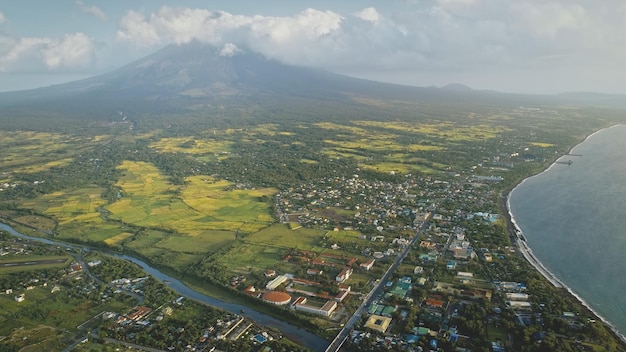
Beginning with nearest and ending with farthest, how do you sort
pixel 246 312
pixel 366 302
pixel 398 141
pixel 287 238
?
pixel 246 312
pixel 366 302
pixel 287 238
pixel 398 141

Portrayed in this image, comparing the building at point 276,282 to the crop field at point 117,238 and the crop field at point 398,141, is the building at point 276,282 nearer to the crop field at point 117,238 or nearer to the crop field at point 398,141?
the crop field at point 117,238

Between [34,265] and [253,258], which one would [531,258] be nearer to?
[253,258]

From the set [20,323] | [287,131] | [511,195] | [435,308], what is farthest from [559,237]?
[287,131]

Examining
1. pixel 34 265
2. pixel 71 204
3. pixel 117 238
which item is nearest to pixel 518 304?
pixel 117 238

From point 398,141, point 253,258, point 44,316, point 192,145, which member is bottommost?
point 44,316

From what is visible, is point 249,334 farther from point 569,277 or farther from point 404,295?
point 569,277

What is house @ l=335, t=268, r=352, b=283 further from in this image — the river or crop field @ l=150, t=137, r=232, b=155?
crop field @ l=150, t=137, r=232, b=155

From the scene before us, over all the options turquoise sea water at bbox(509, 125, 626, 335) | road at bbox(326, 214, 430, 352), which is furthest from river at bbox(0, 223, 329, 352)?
turquoise sea water at bbox(509, 125, 626, 335)
